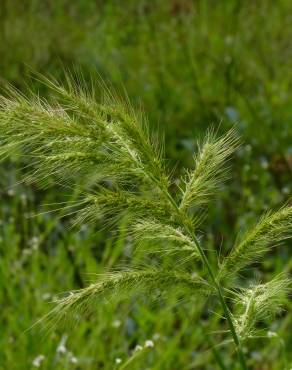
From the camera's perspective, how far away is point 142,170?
1.64 m

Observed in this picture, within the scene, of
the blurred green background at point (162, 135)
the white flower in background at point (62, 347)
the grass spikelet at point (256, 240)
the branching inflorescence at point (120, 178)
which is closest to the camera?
the branching inflorescence at point (120, 178)

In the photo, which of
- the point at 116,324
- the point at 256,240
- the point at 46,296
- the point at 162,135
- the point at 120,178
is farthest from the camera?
the point at 162,135

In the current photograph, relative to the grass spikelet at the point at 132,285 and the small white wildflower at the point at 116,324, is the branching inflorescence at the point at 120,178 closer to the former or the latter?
the grass spikelet at the point at 132,285

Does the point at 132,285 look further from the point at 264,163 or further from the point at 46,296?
the point at 264,163

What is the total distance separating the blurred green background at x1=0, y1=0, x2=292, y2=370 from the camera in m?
3.64

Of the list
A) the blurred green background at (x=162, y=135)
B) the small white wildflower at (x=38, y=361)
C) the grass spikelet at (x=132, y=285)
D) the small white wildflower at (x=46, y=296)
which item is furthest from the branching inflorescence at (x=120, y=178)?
the small white wildflower at (x=46, y=296)

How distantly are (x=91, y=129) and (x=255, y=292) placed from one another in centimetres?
52

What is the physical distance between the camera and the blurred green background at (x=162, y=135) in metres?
3.64

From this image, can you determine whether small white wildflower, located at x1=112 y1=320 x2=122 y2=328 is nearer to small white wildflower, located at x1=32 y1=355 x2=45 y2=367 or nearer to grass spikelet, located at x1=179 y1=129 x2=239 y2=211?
small white wildflower, located at x1=32 y1=355 x2=45 y2=367

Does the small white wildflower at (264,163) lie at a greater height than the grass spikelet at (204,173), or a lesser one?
lesser

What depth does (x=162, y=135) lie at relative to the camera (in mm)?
4176

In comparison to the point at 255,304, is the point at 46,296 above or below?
below

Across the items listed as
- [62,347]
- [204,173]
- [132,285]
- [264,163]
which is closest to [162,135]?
[264,163]

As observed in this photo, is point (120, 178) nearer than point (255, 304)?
Yes
